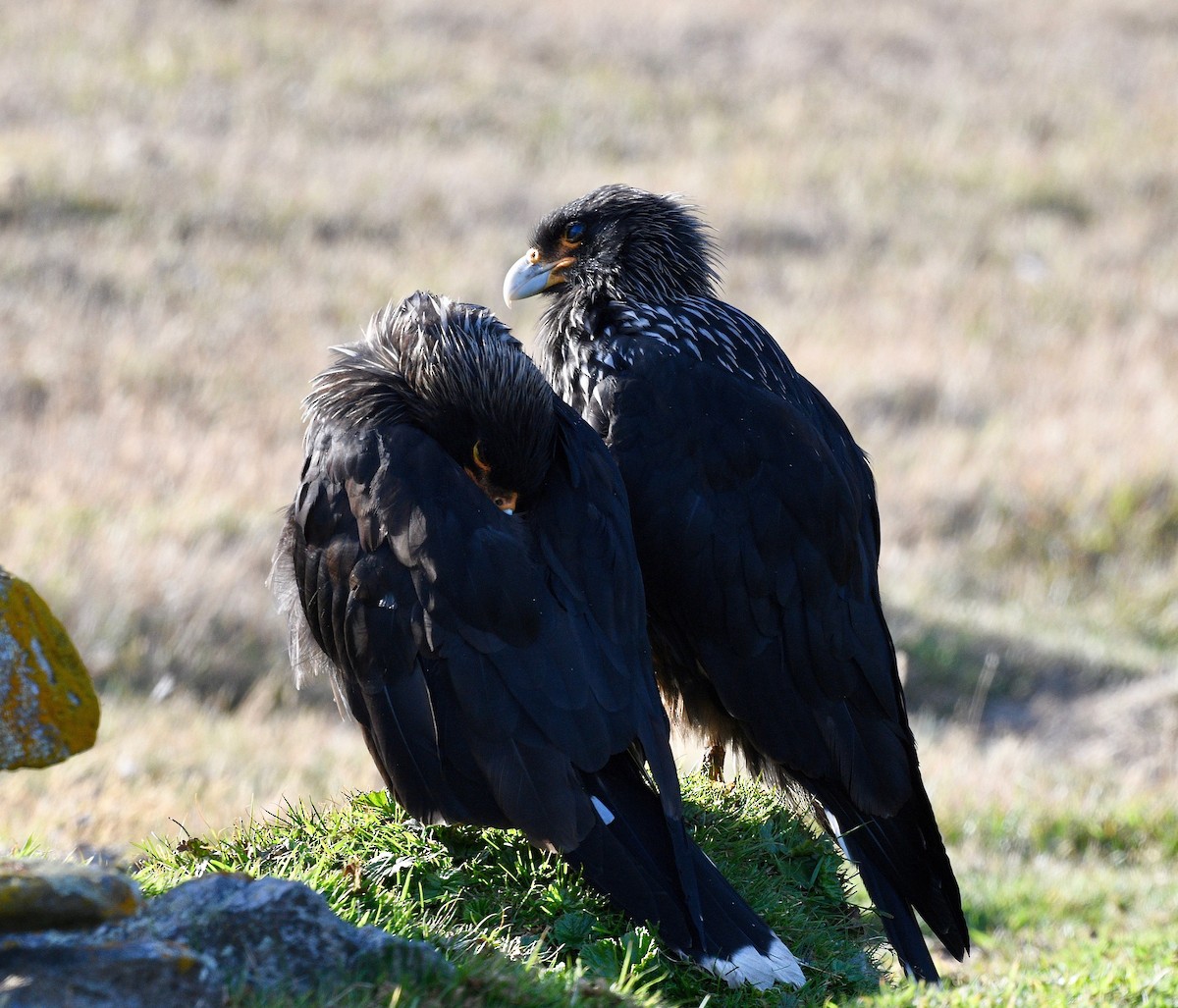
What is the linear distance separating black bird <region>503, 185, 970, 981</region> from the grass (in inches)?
7.4

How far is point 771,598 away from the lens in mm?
4324

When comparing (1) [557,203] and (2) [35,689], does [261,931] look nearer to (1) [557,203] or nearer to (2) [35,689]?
(2) [35,689]

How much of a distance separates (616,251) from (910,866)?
7.09 feet

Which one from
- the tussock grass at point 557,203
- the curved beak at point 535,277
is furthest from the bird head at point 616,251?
the tussock grass at point 557,203

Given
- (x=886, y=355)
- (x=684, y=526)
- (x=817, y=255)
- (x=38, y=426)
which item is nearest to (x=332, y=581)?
(x=684, y=526)

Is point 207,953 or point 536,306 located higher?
point 536,306

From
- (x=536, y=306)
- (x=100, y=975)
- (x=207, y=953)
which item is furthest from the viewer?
(x=536, y=306)

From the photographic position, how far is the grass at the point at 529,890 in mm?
3477

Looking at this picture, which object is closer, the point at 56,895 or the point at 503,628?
the point at 56,895

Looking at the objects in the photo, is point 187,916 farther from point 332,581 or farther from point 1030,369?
point 1030,369

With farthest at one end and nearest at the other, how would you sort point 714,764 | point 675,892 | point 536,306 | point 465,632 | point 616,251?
point 536,306 → point 616,251 → point 714,764 → point 465,632 → point 675,892

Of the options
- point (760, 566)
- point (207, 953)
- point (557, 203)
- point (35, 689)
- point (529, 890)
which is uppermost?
point (557, 203)

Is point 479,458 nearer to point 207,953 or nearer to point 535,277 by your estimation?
point 535,277

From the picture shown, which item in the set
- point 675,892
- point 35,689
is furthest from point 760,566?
point 35,689
